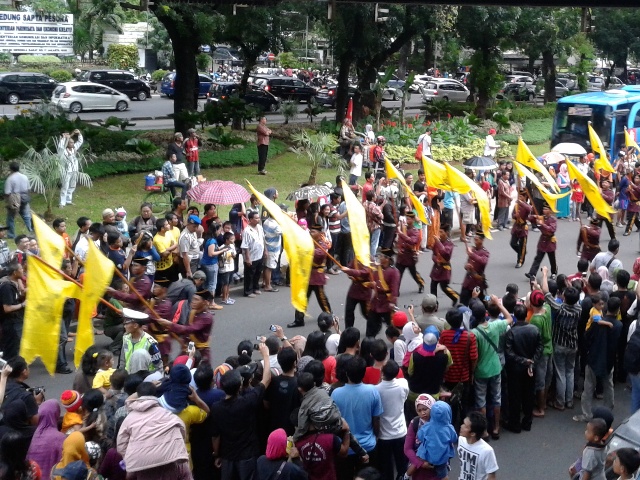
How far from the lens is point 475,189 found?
39.4 ft

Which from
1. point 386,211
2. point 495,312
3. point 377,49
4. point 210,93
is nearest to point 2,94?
point 210,93

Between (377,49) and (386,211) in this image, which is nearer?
(386,211)

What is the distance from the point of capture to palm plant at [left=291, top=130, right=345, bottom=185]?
20.3 m

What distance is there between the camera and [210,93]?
1421 inches

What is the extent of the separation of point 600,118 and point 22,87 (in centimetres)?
2245

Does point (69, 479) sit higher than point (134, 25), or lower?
lower

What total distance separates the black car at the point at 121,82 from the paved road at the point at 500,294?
989 inches

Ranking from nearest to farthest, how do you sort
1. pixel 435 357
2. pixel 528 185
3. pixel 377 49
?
pixel 435 357 → pixel 528 185 → pixel 377 49

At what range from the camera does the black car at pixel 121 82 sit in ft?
127

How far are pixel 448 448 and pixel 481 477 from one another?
343 millimetres

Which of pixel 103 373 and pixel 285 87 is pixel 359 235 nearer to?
pixel 103 373

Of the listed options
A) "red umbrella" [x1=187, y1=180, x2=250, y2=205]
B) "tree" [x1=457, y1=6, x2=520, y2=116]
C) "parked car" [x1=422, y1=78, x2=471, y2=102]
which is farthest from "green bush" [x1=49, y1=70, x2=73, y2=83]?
"red umbrella" [x1=187, y1=180, x2=250, y2=205]

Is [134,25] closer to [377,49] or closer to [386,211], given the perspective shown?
[377,49]

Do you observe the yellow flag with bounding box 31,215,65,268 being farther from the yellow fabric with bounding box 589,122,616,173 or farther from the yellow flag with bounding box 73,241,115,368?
the yellow fabric with bounding box 589,122,616,173
